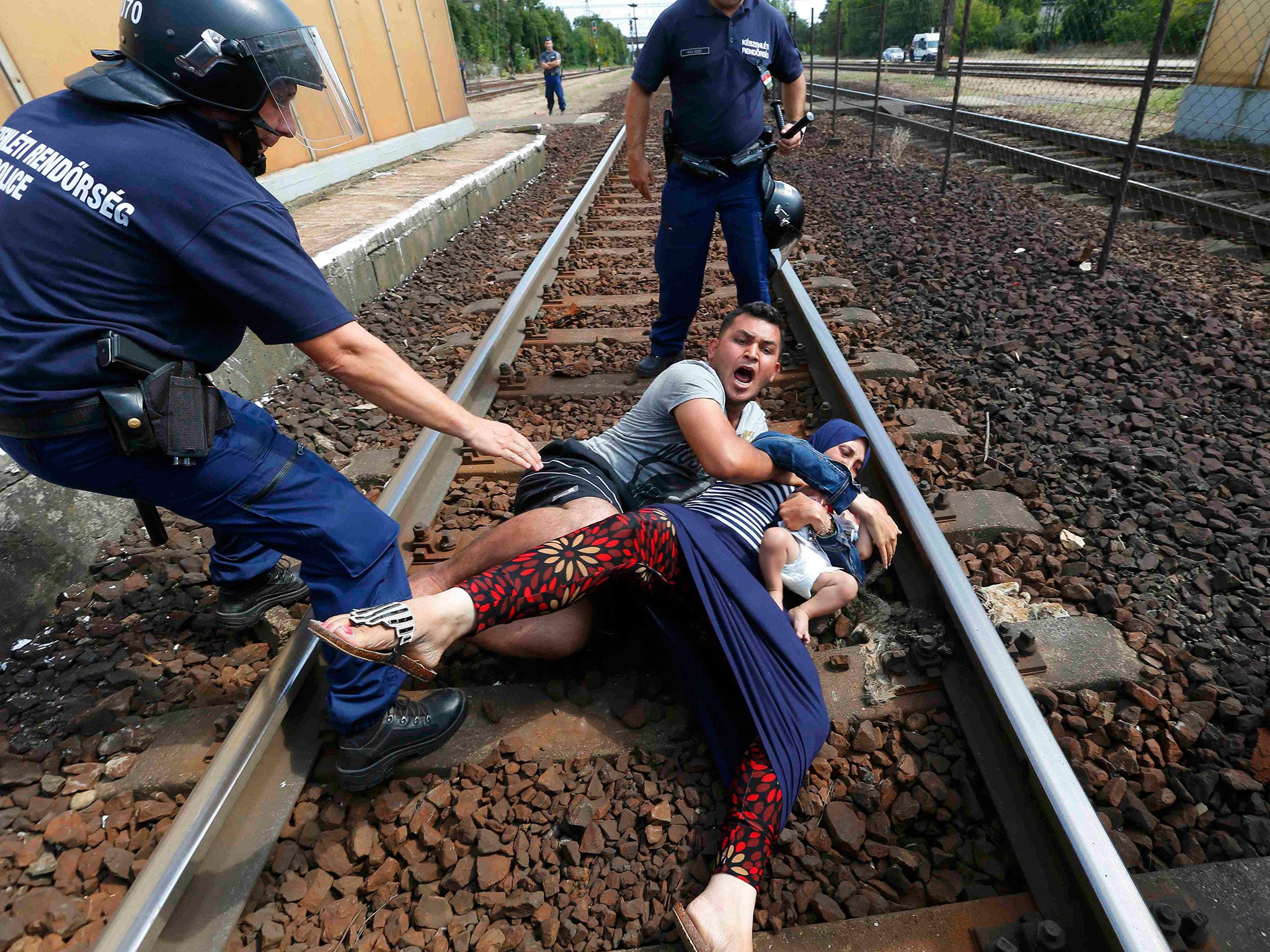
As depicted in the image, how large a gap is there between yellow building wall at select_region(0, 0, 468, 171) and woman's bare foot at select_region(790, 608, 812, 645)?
2.09 m

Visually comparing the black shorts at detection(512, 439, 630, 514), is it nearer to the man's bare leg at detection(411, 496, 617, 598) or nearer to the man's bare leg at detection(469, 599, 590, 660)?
the man's bare leg at detection(411, 496, 617, 598)

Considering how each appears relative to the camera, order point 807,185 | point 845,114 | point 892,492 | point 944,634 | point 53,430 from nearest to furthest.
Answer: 1. point 53,430
2. point 944,634
3. point 892,492
4. point 807,185
5. point 845,114

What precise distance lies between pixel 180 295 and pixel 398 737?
1.25 metres

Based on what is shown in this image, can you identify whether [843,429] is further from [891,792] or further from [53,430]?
[53,430]

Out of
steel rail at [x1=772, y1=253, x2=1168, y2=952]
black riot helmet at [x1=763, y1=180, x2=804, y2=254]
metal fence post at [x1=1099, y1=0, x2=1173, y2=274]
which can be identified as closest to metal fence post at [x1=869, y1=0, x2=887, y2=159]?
metal fence post at [x1=1099, y1=0, x2=1173, y2=274]

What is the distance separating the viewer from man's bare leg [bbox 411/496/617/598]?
2.46 metres

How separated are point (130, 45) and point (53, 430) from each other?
91 centimetres

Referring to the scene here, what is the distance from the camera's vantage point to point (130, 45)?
1.75m

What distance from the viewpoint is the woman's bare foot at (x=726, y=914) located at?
1.61 meters

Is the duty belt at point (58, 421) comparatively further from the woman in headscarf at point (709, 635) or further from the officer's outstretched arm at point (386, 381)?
the woman in headscarf at point (709, 635)

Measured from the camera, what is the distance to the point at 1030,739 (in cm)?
185

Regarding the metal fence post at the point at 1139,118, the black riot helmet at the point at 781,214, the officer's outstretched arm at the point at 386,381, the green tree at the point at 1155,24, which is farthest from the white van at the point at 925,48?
the officer's outstretched arm at the point at 386,381

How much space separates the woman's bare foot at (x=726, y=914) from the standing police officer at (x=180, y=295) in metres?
0.91

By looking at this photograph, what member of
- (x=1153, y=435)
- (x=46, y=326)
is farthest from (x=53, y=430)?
(x=1153, y=435)
